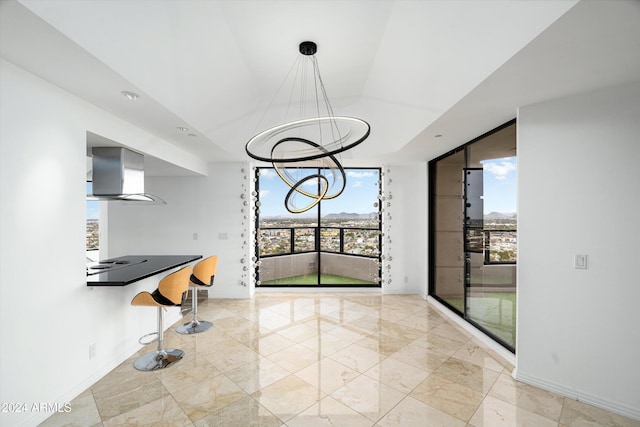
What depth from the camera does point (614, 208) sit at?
7.79ft

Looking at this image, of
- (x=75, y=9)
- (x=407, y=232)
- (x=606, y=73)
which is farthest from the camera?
(x=407, y=232)

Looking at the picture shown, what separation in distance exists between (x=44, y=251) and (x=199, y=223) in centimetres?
330

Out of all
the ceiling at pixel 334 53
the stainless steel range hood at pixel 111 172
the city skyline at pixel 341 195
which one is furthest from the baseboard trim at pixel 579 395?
the stainless steel range hood at pixel 111 172

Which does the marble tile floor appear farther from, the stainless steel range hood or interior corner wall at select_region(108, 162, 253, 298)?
the stainless steel range hood

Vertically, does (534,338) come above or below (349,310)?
above

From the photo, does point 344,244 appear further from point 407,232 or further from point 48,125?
point 48,125

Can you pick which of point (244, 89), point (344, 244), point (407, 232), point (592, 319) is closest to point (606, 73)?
point (592, 319)

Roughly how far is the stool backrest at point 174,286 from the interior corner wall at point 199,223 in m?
2.28

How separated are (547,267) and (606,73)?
1629mm

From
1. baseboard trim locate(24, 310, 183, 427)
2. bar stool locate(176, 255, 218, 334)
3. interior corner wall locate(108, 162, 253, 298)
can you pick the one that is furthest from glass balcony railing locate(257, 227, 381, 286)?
baseboard trim locate(24, 310, 183, 427)

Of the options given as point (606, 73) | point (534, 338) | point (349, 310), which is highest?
point (606, 73)

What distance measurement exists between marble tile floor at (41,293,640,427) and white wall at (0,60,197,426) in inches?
13.7

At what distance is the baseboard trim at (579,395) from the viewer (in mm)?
2322

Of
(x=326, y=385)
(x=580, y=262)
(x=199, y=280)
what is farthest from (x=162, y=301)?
(x=580, y=262)
